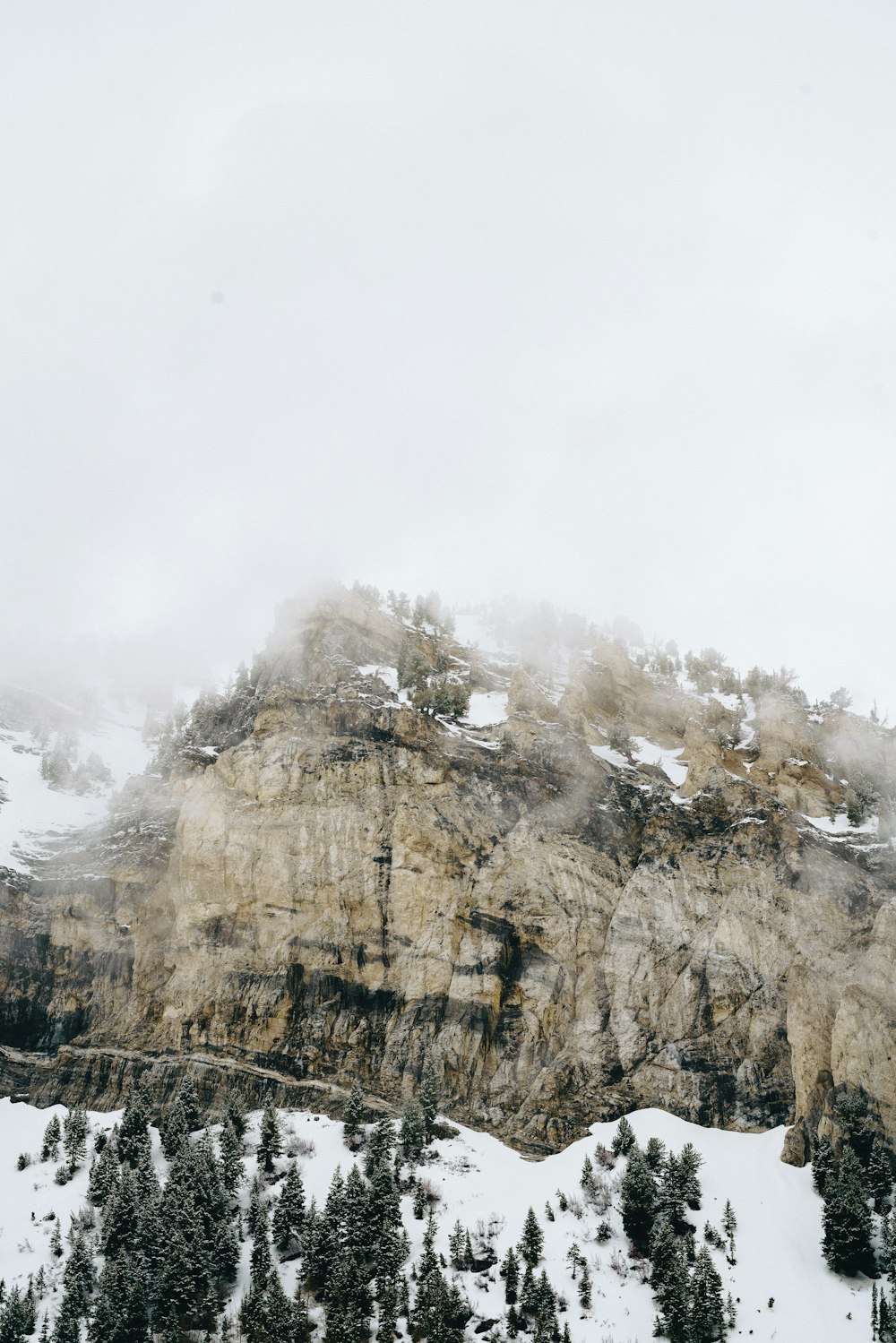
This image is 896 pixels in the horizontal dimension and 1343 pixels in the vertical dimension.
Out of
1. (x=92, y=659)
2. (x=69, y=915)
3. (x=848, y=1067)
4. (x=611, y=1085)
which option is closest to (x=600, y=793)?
(x=611, y=1085)

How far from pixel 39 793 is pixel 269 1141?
51.9 metres

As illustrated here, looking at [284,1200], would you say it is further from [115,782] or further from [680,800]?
Result: [115,782]

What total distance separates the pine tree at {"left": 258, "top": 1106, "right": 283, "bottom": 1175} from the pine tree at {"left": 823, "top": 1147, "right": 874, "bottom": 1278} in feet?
108

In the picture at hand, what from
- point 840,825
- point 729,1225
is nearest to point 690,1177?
point 729,1225

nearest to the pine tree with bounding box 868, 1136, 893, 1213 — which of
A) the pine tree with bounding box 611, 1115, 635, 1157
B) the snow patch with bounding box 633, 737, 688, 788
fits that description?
the pine tree with bounding box 611, 1115, 635, 1157

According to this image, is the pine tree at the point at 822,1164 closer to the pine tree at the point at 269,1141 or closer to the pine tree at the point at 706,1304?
the pine tree at the point at 706,1304

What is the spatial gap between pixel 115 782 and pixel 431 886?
1995 inches

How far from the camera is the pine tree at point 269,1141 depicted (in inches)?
2274

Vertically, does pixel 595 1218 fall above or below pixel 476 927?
below

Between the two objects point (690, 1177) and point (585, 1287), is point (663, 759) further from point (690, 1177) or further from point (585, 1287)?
point (585, 1287)

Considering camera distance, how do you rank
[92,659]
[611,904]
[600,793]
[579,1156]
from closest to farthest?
[579,1156] < [611,904] < [600,793] < [92,659]

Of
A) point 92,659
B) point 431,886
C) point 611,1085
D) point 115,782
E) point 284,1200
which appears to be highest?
point 92,659

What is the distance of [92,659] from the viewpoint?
15150 centimetres

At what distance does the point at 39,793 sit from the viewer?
95.6m
